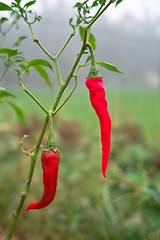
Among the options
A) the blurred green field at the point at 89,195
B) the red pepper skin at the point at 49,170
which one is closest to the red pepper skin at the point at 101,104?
the red pepper skin at the point at 49,170

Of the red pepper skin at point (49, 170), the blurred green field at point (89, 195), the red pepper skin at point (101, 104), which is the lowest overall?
the blurred green field at point (89, 195)

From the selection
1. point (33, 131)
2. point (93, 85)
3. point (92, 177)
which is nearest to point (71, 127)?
point (33, 131)

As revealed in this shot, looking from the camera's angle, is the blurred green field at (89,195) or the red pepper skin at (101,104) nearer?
the red pepper skin at (101,104)

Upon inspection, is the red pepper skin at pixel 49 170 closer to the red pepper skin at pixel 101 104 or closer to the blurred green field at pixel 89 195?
the red pepper skin at pixel 101 104

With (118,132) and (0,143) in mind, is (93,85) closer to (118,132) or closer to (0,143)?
(0,143)

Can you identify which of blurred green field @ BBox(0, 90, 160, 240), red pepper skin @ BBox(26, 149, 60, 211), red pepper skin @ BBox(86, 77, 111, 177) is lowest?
blurred green field @ BBox(0, 90, 160, 240)

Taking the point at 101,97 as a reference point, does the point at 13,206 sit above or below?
below

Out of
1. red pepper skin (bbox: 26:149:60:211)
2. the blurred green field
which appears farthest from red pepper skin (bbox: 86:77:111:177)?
the blurred green field

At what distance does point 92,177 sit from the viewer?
1.60m

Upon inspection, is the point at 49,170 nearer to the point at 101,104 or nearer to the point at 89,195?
the point at 101,104

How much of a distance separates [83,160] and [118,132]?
A: 2.32 ft

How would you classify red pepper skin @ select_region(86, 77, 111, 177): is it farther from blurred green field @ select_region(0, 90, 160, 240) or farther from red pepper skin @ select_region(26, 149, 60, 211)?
blurred green field @ select_region(0, 90, 160, 240)

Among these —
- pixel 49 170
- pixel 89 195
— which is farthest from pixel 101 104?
pixel 89 195

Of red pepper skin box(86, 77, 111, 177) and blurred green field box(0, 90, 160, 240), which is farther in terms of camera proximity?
blurred green field box(0, 90, 160, 240)
